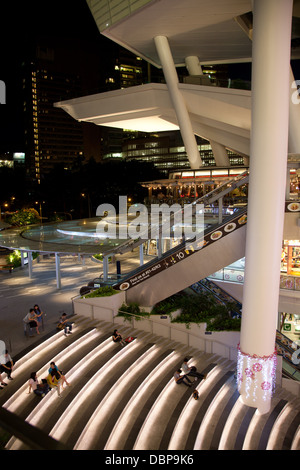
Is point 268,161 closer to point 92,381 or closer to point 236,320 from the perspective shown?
point 236,320

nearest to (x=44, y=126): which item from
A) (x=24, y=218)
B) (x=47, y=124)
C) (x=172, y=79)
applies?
(x=47, y=124)

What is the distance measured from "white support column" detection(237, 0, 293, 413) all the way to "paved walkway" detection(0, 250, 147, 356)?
6.93 metres

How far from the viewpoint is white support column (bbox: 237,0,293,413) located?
808cm

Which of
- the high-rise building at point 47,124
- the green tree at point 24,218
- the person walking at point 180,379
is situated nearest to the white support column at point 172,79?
the person walking at point 180,379

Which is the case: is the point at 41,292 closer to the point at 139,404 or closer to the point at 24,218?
the point at 139,404

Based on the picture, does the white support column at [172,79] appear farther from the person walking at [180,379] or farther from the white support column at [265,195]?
the person walking at [180,379]

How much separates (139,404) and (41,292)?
9.13 metres

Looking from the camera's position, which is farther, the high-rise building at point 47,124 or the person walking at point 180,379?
the high-rise building at point 47,124

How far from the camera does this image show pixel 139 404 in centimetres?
880

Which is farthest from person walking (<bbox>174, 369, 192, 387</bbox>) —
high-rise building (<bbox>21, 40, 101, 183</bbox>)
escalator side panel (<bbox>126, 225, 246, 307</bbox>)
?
high-rise building (<bbox>21, 40, 101, 183</bbox>)

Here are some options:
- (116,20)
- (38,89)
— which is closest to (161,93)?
(116,20)

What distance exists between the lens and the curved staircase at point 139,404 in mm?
7773

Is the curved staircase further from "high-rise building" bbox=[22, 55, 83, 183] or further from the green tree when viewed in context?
"high-rise building" bbox=[22, 55, 83, 183]

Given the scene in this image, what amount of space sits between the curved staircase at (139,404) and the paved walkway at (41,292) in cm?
138
